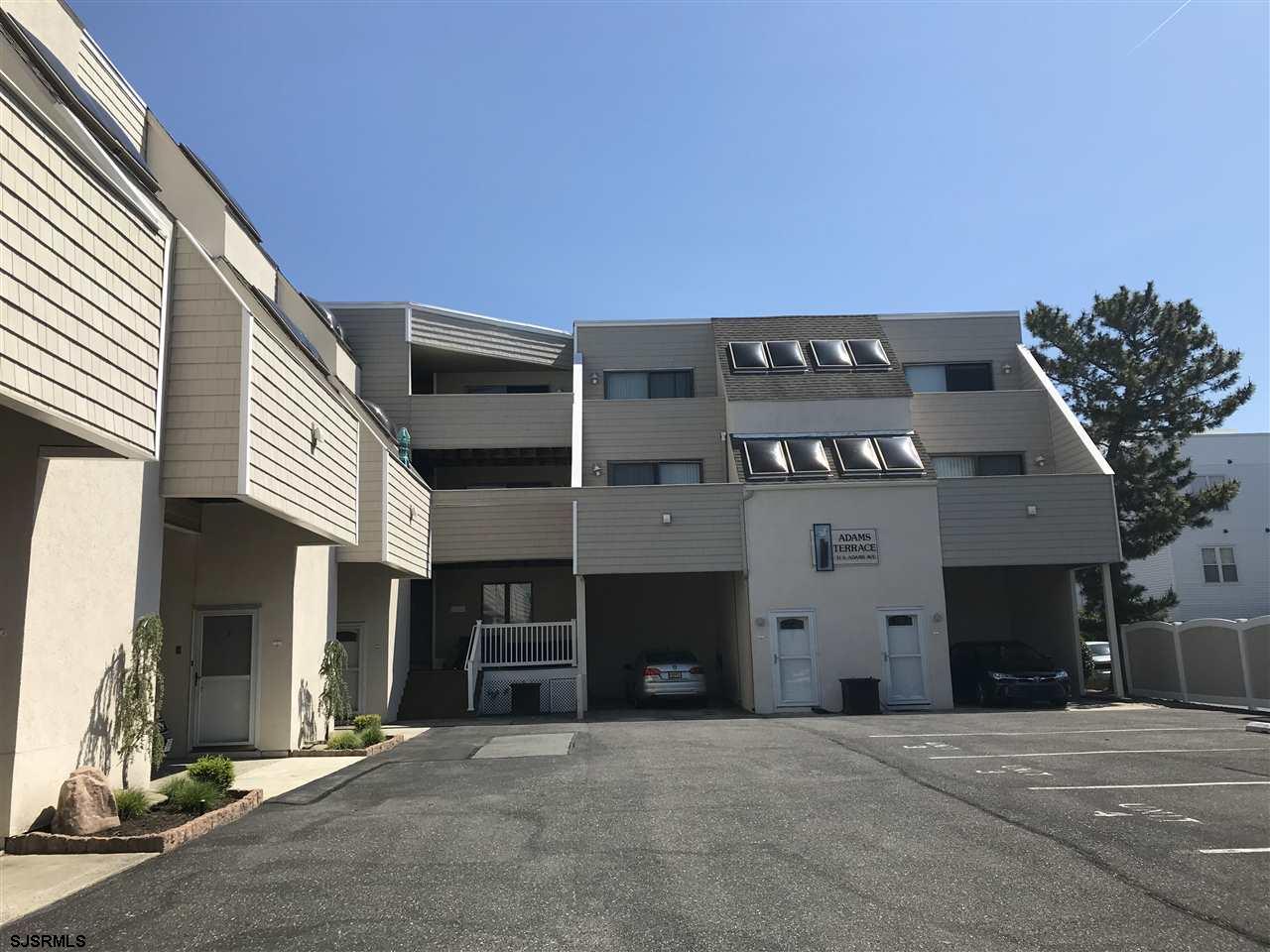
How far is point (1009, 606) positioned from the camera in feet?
81.3

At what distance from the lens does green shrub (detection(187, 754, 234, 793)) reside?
884cm

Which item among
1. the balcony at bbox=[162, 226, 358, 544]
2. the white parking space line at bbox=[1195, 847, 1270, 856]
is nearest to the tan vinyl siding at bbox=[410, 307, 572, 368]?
the balcony at bbox=[162, 226, 358, 544]

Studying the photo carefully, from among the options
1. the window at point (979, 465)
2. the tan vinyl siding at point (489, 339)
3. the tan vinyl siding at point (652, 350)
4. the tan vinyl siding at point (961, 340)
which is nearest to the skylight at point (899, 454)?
the window at point (979, 465)

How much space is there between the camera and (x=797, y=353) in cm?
2428

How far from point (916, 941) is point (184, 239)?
892 centimetres

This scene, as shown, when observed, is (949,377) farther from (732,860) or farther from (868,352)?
(732,860)

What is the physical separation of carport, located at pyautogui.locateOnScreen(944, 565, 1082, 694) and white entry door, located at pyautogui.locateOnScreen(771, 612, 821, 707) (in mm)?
5928

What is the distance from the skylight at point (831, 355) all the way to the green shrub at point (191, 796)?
1820 centimetres

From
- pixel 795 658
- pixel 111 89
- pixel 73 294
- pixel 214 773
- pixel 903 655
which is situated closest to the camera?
pixel 73 294

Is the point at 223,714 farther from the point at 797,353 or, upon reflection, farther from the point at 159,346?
the point at 797,353

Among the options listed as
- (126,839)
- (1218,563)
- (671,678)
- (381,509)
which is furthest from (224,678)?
(1218,563)

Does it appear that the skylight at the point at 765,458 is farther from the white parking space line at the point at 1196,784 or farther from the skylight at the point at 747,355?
the white parking space line at the point at 1196,784

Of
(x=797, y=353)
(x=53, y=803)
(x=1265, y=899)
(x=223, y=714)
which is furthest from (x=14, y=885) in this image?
(x=797, y=353)

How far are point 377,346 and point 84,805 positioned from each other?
18.0 metres
